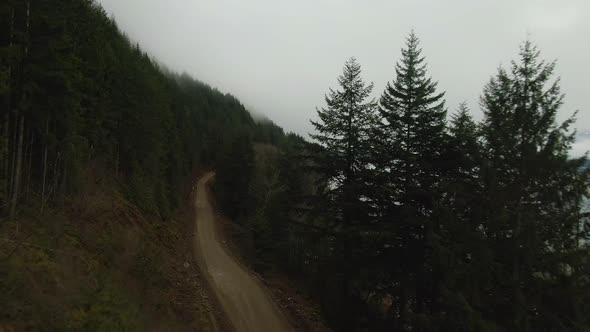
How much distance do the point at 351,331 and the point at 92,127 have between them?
21303 mm

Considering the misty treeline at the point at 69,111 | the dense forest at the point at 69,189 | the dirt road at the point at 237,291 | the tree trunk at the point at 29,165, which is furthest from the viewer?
the dirt road at the point at 237,291

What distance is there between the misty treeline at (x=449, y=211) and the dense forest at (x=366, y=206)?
0.05m

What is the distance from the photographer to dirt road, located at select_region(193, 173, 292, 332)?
629 inches

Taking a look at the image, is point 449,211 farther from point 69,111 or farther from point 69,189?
point 69,189

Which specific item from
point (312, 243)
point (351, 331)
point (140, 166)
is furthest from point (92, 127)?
point (351, 331)

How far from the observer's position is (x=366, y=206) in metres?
14.6

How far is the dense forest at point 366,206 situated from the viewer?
29.2ft

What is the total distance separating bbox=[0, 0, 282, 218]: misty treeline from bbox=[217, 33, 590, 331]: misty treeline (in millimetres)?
11725

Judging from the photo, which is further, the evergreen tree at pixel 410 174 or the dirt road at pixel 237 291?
the dirt road at pixel 237 291

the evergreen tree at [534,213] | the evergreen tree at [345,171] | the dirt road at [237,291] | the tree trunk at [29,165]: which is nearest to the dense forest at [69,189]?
the tree trunk at [29,165]

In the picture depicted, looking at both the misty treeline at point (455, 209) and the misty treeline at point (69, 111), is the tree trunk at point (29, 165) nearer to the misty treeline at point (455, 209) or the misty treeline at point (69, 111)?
Result: the misty treeline at point (69, 111)

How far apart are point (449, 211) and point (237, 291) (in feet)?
45.0

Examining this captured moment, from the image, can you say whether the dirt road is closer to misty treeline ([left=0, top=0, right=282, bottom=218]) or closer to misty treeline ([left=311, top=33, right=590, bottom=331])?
misty treeline ([left=311, top=33, right=590, bottom=331])

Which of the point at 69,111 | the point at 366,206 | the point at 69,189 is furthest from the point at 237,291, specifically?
the point at 69,111
